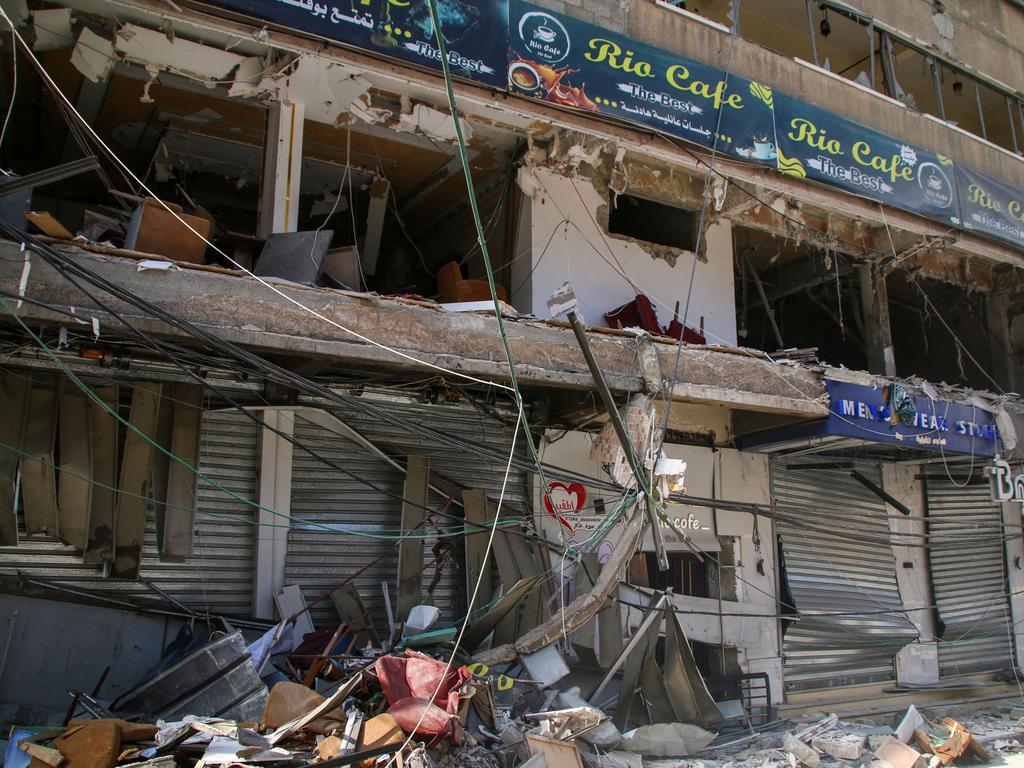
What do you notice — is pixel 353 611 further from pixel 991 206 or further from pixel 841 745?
pixel 991 206

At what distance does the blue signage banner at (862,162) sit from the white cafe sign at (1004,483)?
3278mm

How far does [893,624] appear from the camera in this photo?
10.9 m

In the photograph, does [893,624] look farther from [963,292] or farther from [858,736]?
[963,292]

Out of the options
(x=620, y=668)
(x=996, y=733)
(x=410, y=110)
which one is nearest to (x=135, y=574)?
(x=620, y=668)

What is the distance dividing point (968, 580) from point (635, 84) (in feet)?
28.8

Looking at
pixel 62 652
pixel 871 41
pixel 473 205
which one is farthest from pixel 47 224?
pixel 871 41

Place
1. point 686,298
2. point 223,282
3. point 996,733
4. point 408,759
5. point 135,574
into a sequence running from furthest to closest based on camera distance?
1. point 686,298
2. point 996,733
3. point 135,574
4. point 223,282
5. point 408,759

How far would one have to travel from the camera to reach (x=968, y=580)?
12.4m

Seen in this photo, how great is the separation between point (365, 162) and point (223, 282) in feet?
13.6

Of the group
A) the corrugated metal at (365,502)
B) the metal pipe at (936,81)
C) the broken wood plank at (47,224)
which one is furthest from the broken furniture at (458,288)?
the metal pipe at (936,81)

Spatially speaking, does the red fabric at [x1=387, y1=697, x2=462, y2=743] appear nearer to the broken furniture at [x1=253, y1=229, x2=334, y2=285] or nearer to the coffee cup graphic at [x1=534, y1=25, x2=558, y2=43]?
the broken furniture at [x1=253, y1=229, x2=334, y2=285]

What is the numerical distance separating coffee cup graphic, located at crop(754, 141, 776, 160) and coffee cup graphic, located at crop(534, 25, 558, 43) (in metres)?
2.80

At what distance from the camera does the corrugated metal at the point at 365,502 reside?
26.7ft

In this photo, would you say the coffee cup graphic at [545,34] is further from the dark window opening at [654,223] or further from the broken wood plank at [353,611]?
the broken wood plank at [353,611]
